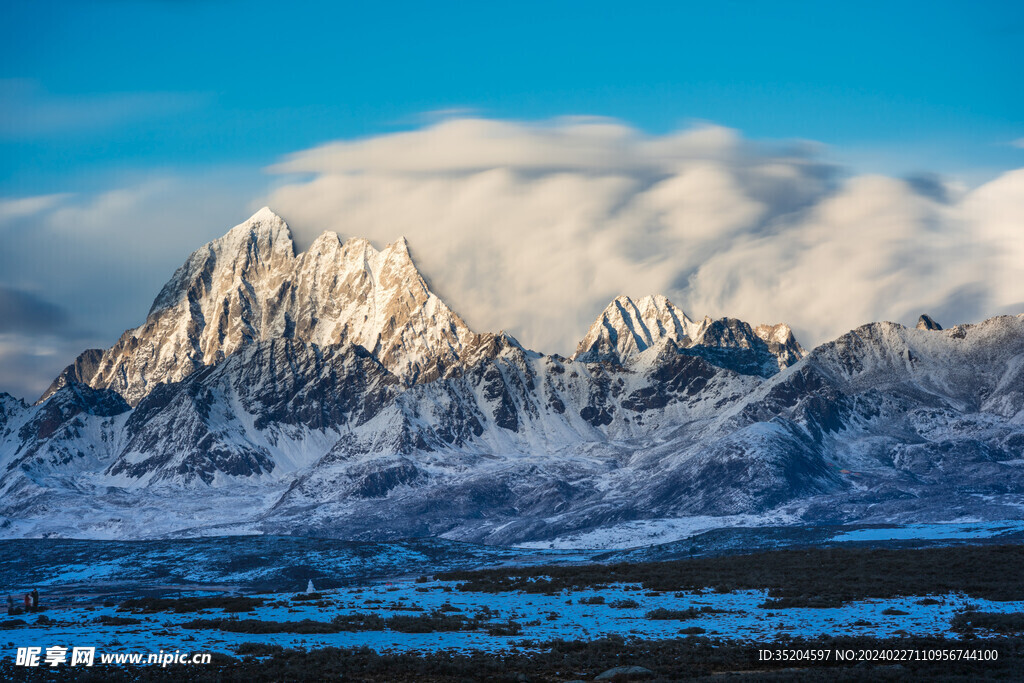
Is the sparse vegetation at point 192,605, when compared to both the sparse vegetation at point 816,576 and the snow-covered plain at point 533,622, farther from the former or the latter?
the sparse vegetation at point 816,576

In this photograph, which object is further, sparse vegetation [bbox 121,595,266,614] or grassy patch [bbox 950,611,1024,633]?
sparse vegetation [bbox 121,595,266,614]

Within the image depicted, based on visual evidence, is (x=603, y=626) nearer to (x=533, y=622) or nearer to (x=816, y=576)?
(x=533, y=622)

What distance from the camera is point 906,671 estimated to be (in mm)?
57906

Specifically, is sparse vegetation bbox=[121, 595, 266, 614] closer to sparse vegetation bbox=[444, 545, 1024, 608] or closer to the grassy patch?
sparse vegetation bbox=[444, 545, 1024, 608]

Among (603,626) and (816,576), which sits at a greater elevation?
(816,576)

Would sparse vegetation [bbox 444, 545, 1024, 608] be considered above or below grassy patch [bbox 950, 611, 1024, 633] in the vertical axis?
above

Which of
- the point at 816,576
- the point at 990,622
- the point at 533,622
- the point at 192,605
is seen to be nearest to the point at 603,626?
the point at 533,622

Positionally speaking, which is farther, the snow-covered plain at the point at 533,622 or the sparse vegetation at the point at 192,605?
the sparse vegetation at the point at 192,605

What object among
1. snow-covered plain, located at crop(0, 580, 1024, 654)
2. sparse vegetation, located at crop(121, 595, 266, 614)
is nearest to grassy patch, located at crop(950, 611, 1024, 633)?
snow-covered plain, located at crop(0, 580, 1024, 654)

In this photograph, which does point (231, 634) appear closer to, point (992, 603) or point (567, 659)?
point (567, 659)

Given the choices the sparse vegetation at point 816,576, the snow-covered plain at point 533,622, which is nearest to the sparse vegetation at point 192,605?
the snow-covered plain at point 533,622

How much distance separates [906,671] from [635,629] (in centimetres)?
2020

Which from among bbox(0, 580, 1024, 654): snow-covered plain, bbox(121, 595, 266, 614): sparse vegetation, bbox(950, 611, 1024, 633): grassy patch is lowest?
bbox(950, 611, 1024, 633): grassy patch

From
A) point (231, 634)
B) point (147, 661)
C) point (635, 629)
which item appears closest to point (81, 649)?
point (147, 661)
